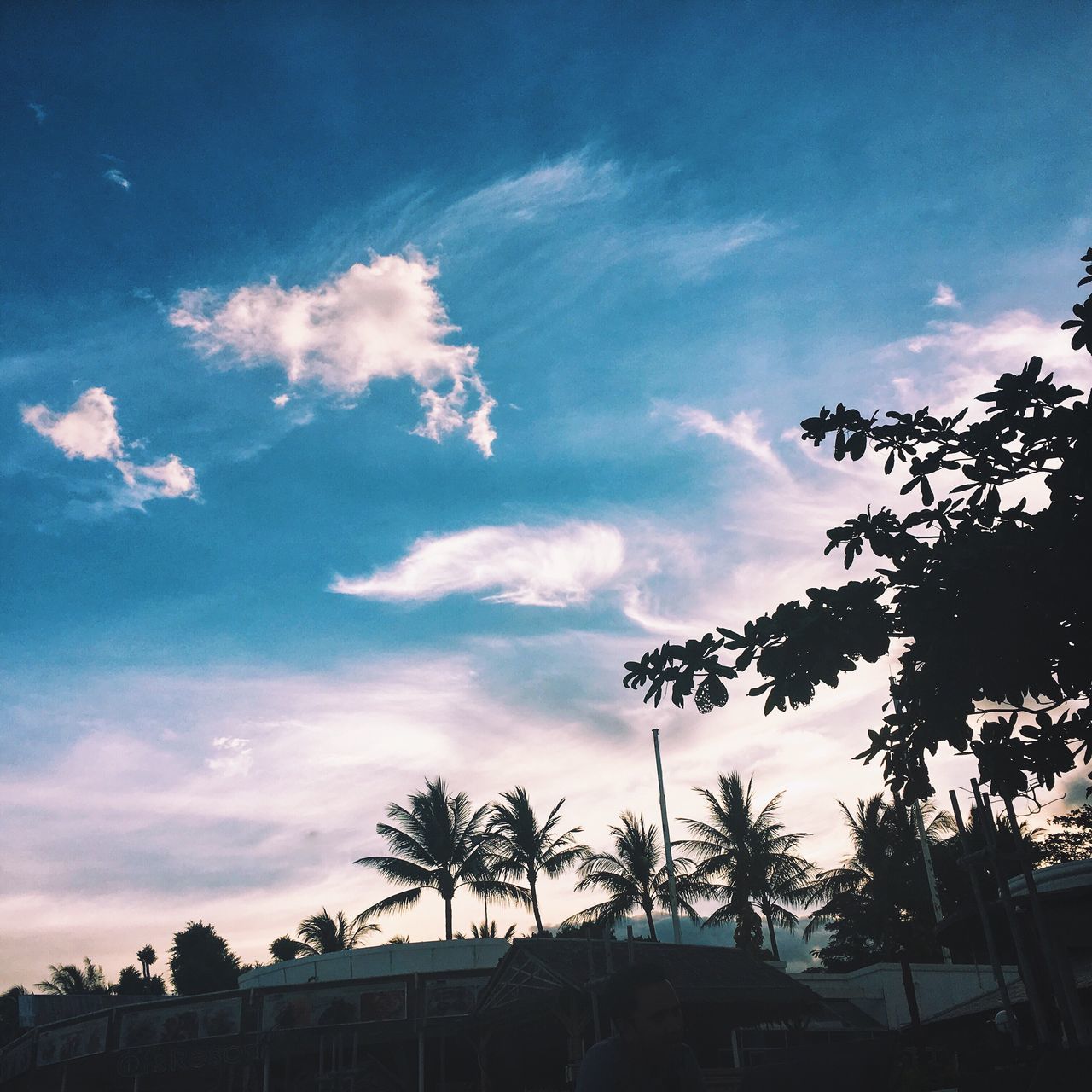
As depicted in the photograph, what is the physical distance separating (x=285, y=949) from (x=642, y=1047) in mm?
51820

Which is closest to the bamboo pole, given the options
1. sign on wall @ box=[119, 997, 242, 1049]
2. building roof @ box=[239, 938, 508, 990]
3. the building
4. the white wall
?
the building

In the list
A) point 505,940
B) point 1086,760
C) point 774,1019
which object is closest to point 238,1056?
point 505,940

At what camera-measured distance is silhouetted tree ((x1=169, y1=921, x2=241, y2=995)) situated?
51.6m

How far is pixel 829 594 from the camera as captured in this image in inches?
225

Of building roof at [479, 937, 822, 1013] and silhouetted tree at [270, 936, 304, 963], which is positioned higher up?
silhouetted tree at [270, 936, 304, 963]

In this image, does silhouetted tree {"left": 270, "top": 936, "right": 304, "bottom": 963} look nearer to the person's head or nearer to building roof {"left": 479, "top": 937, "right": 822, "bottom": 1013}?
building roof {"left": 479, "top": 937, "right": 822, "bottom": 1013}

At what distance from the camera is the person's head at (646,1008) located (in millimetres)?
2625

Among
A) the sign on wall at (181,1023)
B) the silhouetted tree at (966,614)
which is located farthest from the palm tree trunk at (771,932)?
the silhouetted tree at (966,614)

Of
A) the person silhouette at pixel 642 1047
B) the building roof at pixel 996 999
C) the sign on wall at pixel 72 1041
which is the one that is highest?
the sign on wall at pixel 72 1041

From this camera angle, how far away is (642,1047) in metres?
2.62

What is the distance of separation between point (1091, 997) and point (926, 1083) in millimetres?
3849

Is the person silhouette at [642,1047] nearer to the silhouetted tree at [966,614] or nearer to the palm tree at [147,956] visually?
the silhouetted tree at [966,614]

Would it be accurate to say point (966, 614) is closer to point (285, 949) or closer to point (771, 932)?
point (771, 932)

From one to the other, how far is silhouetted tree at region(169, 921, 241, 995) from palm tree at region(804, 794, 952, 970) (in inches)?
1311
